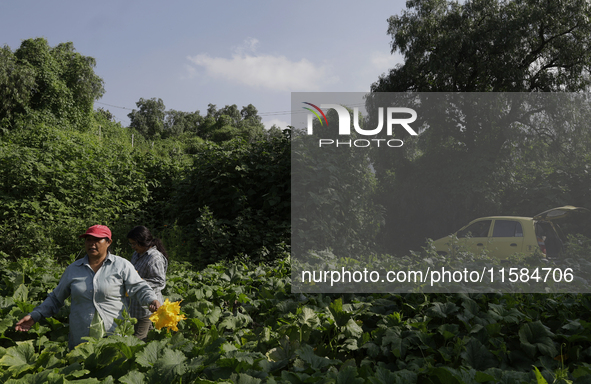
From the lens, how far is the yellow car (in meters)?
5.67

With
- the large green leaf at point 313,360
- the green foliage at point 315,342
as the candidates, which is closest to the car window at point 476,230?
the green foliage at point 315,342

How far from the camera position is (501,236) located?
6.09m

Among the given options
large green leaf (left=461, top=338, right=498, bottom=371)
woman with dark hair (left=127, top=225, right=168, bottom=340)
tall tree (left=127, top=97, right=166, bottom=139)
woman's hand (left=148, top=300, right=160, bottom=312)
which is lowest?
large green leaf (left=461, top=338, right=498, bottom=371)

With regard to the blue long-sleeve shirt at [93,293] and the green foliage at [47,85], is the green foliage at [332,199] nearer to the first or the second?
the blue long-sleeve shirt at [93,293]

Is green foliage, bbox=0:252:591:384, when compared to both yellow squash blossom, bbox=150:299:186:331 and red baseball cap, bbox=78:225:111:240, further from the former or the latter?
red baseball cap, bbox=78:225:111:240

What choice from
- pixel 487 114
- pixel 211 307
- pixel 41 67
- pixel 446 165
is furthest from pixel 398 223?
pixel 41 67

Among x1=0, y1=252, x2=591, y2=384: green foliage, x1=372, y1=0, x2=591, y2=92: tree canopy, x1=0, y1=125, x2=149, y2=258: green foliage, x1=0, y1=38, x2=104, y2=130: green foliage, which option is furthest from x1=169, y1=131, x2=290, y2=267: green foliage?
x1=0, y1=38, x2=104, y2=130: green foliage

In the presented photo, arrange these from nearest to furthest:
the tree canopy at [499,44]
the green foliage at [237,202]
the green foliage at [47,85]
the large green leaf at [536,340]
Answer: the large green leaf at [536,340], the green foliage at [237,202], the tree canopy at [499,44], the green foliage at [47,85]

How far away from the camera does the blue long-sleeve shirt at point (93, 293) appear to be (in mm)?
2619

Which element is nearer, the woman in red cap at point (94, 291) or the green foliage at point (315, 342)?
the green foliage at point (315, 342)

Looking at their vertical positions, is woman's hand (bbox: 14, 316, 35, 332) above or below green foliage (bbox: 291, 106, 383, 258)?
below

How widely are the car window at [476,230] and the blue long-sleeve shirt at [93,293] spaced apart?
4.71m

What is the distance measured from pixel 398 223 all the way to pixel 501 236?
10.9ft

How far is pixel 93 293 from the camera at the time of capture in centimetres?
263
